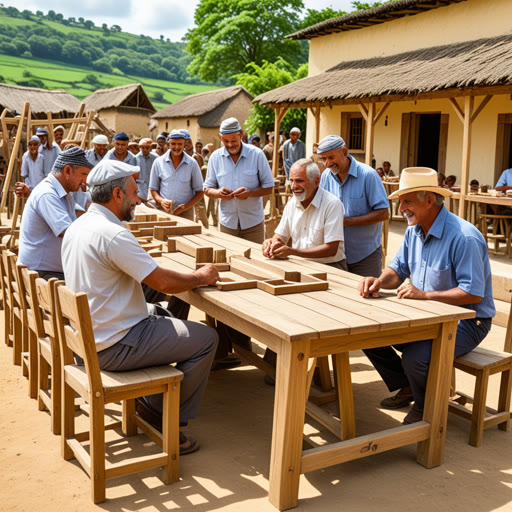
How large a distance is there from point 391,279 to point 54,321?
2.07 metres

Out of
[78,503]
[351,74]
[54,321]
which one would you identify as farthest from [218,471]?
[351,74]

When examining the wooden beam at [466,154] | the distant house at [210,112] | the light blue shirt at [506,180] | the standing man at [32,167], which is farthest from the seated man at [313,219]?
the distant house at [210,112]

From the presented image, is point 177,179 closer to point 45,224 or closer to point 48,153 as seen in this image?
point 45,224

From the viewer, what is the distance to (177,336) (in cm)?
345

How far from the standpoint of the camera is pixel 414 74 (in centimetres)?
1245

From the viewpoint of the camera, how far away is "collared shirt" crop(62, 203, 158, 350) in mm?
3242

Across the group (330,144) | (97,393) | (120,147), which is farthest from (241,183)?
(97,393)

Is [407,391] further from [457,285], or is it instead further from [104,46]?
[104,46]

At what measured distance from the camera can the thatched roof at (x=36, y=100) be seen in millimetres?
27297

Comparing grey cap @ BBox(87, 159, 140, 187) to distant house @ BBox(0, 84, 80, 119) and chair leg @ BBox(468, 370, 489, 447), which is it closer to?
chair leg @ BBox(468, 370, 489, 447)

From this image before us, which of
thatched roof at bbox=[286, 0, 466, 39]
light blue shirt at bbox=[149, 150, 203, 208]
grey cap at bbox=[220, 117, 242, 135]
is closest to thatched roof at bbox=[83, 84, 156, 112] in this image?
thatched roof at bbox=[286, 0, 466, 39]

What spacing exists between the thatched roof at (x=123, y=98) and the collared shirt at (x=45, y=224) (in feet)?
108

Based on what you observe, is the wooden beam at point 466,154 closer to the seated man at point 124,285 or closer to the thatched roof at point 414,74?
the thatched roof at point 414,74

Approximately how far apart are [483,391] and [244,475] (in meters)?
1.48
